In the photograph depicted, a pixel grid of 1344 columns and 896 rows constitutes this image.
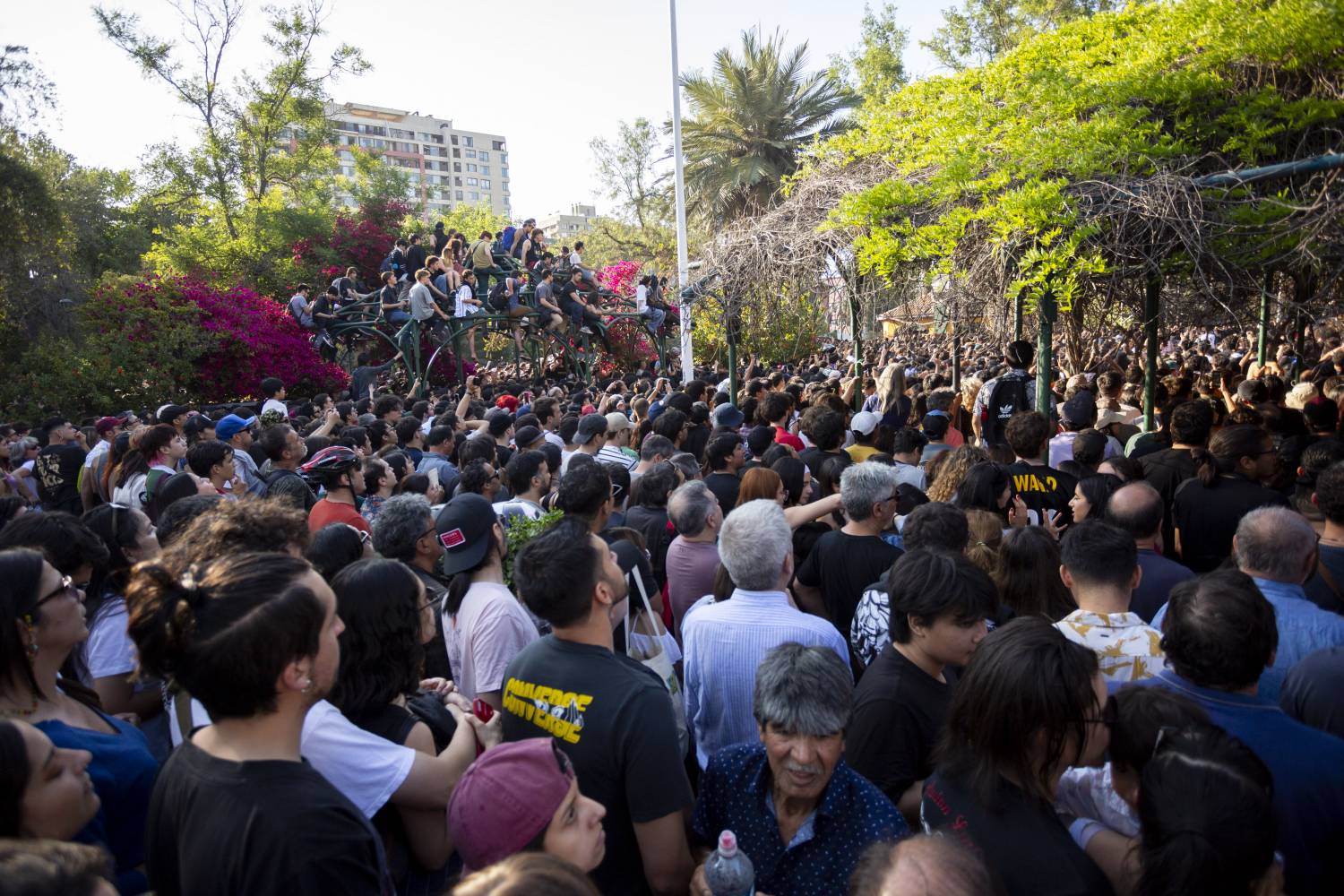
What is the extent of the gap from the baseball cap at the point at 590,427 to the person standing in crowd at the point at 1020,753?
4662 millimetres

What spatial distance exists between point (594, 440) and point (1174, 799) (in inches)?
208

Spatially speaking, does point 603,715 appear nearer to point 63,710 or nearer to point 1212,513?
point 63,710

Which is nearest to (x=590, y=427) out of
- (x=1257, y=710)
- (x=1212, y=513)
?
(x=1212, y=513)

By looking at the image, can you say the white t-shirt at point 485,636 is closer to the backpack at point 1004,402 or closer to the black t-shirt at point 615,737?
the black t-shirt at point 615,737

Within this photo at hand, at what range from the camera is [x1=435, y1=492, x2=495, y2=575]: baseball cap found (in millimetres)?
3406

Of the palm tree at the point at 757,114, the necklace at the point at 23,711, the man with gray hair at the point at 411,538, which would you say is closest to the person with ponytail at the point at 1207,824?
the necklace at the point at 23,711

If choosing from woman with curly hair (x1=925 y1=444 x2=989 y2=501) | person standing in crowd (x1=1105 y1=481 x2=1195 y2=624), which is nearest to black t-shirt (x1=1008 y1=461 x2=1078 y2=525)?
woman with curly hair (x1=925 y1=444 x2=989 y2=501)

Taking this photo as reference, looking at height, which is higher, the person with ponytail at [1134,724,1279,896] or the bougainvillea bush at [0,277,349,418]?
the bougainvillea bush at [0,277,349,418]

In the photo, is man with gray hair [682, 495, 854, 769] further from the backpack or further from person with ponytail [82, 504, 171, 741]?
the backpack

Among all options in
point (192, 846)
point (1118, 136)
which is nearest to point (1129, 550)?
point (192, 846)

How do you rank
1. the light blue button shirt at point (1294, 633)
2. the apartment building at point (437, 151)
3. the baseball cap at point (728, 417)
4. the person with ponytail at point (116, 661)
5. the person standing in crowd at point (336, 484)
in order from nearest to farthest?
the light blue button shirt at point (1294, 633)
the person with ponytail at point (116, 661)
the person standing in crowd at point (336, 484)
the baseball cap at point (728, 417)
the apartment building at point (437, 151)

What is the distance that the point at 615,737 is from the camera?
224 cm

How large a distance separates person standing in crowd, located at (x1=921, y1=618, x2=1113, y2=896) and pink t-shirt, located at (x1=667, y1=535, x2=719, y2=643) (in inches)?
78.1

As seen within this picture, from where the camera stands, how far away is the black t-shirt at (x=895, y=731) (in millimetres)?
2521
